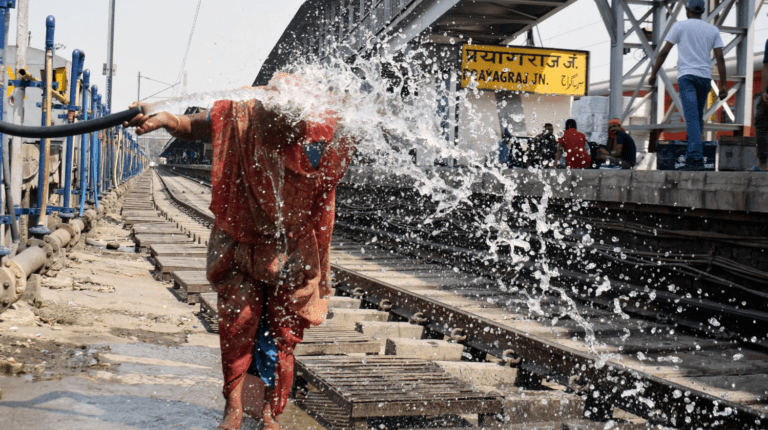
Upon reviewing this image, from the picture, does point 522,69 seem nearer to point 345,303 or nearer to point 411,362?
point 345,303

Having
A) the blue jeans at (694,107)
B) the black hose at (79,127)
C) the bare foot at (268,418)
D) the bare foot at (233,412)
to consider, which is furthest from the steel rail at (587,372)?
the blue jeans at (694,107)

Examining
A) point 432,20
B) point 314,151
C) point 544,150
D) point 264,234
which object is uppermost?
point 432,20

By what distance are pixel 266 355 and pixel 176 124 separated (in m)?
1.09

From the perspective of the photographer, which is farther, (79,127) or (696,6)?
(696,6)

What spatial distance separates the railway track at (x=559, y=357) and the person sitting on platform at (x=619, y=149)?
3.72 meters

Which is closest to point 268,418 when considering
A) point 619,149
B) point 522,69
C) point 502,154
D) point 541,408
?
point 541,408

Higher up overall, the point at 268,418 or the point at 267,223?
the point at 267,223

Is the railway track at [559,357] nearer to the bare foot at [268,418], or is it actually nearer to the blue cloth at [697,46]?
the bare foot at [268,418]

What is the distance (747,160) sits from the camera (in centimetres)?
697

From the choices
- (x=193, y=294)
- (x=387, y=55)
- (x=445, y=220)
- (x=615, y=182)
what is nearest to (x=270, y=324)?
(x=193, y=294)

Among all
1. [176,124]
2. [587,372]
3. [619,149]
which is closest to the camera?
[176,124]

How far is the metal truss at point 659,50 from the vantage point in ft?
30.6

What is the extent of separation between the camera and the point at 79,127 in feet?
9.59

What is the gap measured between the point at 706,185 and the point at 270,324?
12.2 feet
